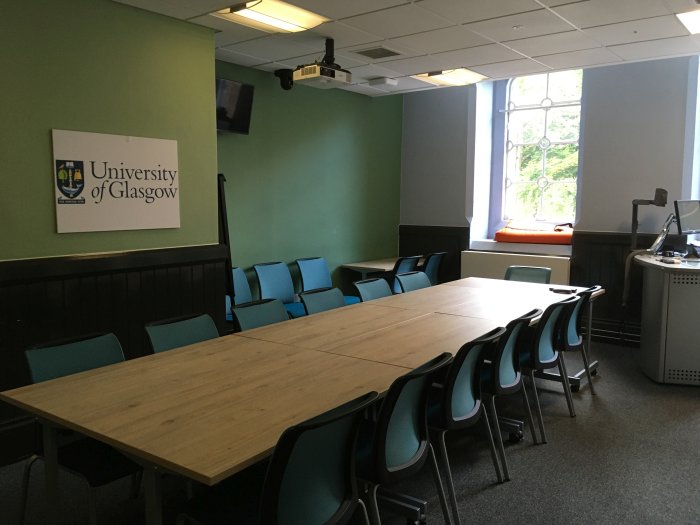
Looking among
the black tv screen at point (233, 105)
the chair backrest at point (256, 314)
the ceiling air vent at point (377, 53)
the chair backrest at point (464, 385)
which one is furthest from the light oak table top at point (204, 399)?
the ceiling air vent at point (377, 53)

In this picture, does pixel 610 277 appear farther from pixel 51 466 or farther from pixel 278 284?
pixel 51 466

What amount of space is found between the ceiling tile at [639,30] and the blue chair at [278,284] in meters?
3.51

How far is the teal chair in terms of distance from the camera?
7.54 ft

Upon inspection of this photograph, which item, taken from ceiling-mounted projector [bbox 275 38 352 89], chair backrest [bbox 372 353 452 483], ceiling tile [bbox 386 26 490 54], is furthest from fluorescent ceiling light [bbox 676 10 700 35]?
chair backrest [bbox 372 353 452 483]

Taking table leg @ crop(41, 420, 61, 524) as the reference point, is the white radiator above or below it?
above

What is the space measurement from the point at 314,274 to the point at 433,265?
1.54 meters

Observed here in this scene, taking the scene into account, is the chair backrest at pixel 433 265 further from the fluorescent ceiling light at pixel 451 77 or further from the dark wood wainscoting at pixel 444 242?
the fluorescent ceiling light at pixel 451 77

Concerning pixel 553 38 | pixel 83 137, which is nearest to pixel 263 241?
pixel 83 137

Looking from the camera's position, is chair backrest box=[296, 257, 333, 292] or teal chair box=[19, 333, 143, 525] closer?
teal chair box=[19, 333, 143, 525]

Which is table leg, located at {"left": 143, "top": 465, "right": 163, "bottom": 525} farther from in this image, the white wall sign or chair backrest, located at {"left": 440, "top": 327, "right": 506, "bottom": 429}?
the white wall sign

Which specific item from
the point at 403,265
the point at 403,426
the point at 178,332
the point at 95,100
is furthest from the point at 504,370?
the point at 403,265

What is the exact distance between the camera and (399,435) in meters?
2.19

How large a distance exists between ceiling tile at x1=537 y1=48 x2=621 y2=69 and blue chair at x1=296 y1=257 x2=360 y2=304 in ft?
9.90

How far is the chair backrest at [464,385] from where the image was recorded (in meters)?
2.53
